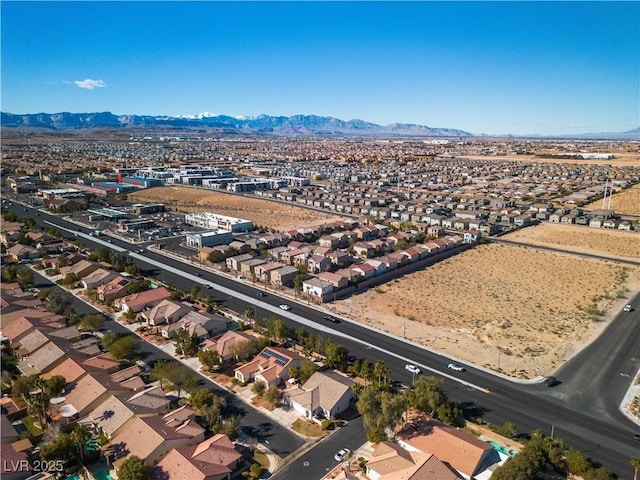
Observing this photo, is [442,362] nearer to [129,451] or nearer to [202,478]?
[202,478]

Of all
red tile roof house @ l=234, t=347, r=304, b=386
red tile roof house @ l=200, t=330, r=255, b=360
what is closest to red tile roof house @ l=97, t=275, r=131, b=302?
red tile roof house @ l=200, t=330, r=255, b=360

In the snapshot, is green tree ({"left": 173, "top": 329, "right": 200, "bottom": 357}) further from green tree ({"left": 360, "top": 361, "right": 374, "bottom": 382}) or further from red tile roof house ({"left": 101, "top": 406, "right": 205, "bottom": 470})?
green tree ({"left": 360, "top": 361, "right": 374, "bottom": 382})

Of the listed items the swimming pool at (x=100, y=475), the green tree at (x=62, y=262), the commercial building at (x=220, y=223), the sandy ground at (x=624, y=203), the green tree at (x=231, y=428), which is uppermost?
the sandy ground at (x=624, y=203)

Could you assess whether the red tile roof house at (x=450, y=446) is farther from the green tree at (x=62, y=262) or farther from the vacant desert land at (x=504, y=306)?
the green tree at (x=62, y=262)

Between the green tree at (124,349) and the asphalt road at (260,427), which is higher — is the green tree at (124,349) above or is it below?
above

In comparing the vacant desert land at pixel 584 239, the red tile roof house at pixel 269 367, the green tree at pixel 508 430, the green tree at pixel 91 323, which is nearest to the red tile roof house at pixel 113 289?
the green tree at pixel 91 323

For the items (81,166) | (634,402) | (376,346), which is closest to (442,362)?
(376,346)
